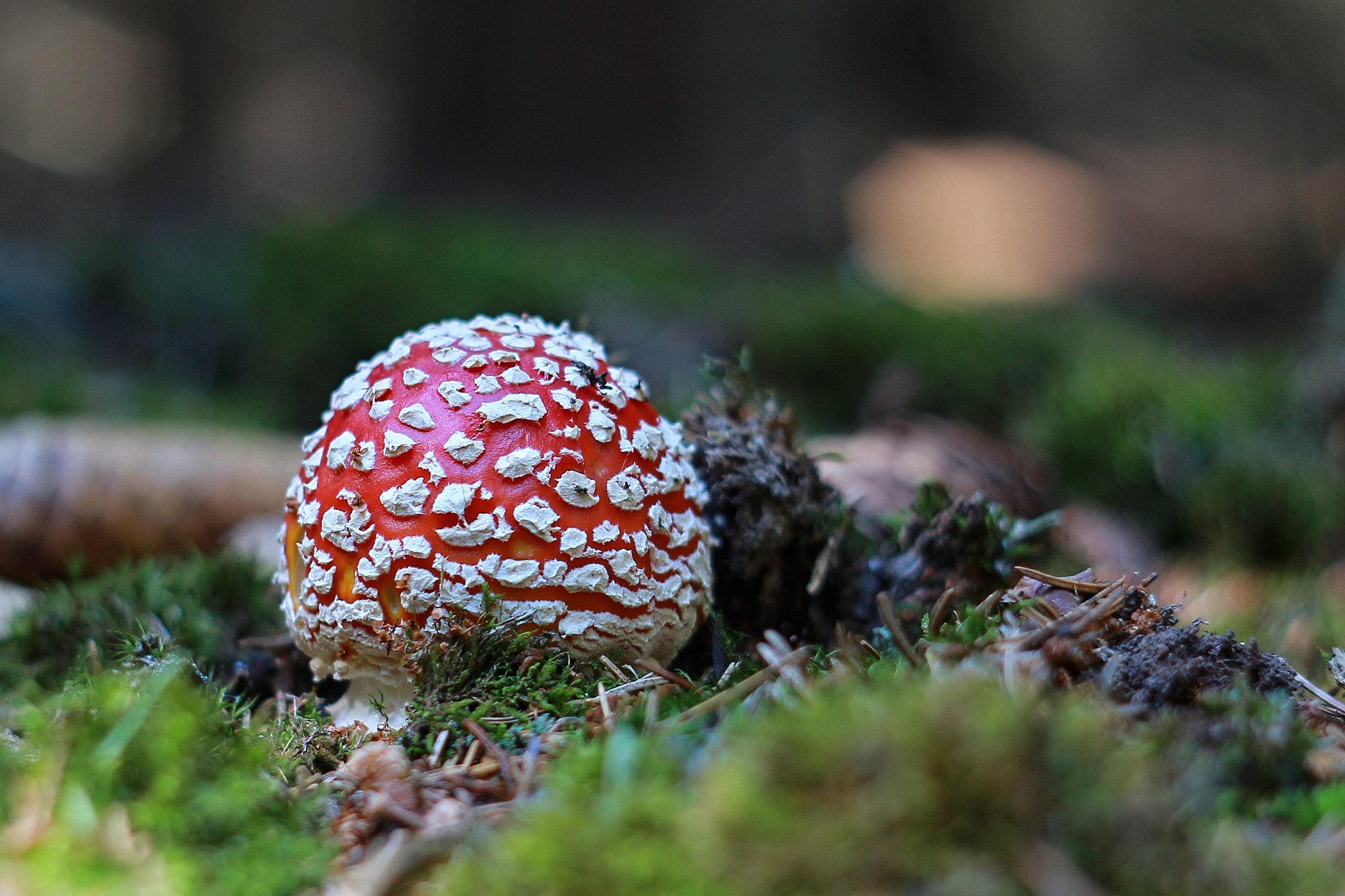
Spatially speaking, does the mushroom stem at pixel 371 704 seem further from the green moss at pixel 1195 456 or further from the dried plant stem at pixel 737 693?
the green moss at pixel 1195 456

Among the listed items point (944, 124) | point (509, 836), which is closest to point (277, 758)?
point (509, 836)

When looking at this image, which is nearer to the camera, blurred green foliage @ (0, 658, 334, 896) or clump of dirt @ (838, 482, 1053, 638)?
blurred green foliage @ (0, 658, 334, 896)

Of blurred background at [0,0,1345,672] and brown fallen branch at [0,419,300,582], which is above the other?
blurred background at [0,0,1345,672]

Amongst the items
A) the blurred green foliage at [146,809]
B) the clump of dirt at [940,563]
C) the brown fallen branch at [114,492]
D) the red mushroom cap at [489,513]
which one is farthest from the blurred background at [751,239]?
the blurred green foliage at [146,809]

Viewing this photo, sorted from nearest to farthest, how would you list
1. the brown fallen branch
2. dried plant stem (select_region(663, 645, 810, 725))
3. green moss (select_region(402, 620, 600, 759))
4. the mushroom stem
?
dried plant stem (select_region(663, 645, 810, 725)) → green moss (select_region(402, 620, 600, 759)) → the mushroom stem → the brown fallen branch

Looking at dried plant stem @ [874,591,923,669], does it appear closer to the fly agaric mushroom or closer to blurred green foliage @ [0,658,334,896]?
the fly agaric mushroom

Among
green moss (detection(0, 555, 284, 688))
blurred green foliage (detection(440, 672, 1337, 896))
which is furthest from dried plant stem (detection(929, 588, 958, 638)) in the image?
green moss (detection(0, 555, 284, 688))

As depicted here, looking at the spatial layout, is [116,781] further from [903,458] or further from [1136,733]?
[903,458]

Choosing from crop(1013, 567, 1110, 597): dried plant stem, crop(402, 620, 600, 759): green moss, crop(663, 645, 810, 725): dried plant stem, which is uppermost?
crop(1013, 567, 1110, 597): dried plant stem

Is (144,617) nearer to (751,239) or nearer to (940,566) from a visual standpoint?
(940,566)
